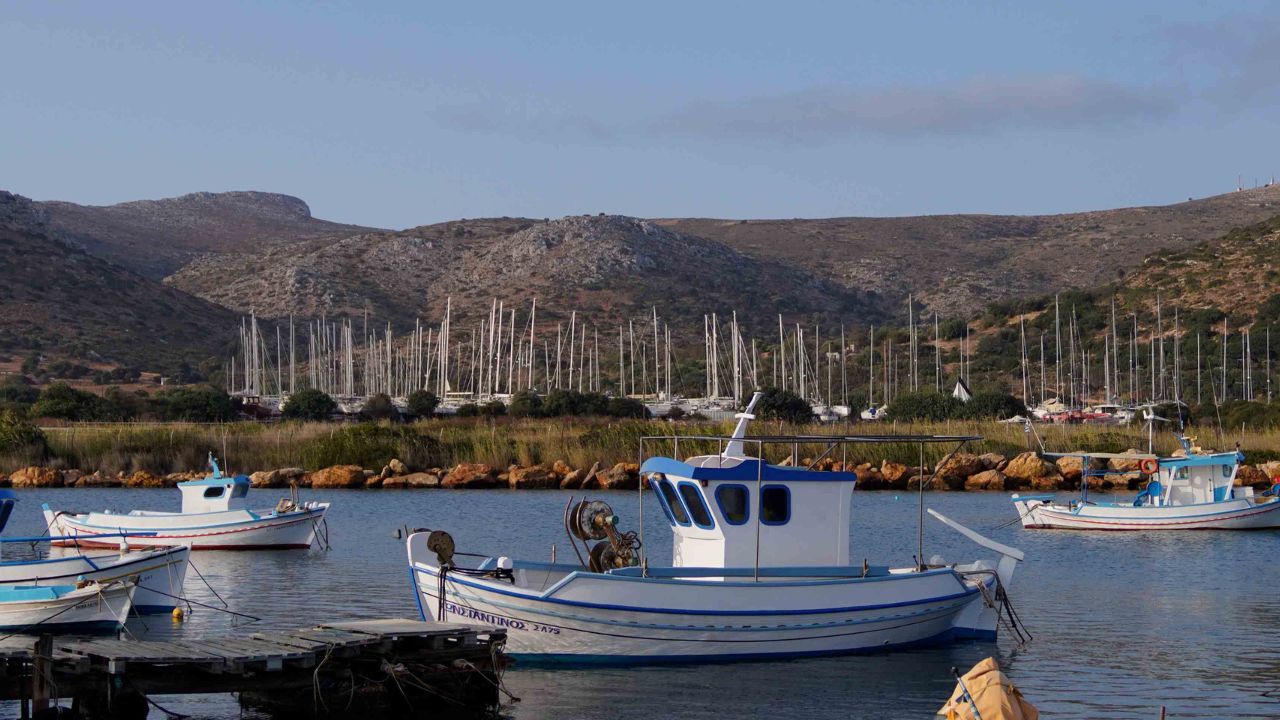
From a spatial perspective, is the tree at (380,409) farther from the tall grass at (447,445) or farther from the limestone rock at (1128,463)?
the limestone rock at (1128,463)

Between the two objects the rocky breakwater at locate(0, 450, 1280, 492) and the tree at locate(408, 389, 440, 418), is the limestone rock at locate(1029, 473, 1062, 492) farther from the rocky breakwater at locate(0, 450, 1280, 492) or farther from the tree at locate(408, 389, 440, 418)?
the tree at locate(408, 389, 440, 418)

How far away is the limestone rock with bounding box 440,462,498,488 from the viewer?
53.6 m

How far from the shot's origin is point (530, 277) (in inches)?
5842

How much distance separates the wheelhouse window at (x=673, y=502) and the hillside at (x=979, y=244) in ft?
426

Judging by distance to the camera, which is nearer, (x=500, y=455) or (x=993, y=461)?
(x=993, y=461)

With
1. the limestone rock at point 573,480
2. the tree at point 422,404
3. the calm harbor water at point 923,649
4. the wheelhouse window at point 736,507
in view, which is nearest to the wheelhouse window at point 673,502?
the wheelhouse window at point 736,507

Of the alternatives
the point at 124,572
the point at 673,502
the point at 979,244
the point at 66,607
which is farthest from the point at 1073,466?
the point at 979,244

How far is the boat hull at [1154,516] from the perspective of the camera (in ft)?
134

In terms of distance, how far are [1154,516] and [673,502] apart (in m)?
22.0

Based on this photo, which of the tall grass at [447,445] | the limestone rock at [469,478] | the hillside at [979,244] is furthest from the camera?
the hillside at [979,244]

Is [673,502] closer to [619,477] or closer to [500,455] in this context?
[619,477]

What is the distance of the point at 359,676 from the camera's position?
18.0 m

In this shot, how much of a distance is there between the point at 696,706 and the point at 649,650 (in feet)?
7.00

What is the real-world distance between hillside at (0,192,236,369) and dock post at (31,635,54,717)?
310ft
